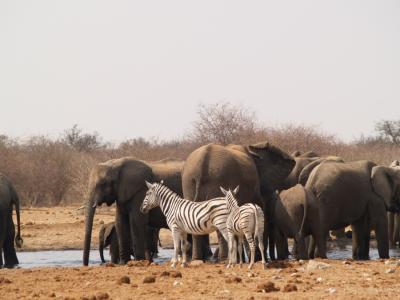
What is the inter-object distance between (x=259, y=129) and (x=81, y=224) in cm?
1874

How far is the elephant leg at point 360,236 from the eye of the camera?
1795 cm

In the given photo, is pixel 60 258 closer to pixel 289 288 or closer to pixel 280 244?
pixel 280 244

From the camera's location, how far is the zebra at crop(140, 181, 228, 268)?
14.4 meters

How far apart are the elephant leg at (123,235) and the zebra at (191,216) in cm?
329

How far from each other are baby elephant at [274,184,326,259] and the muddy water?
3.68 metres

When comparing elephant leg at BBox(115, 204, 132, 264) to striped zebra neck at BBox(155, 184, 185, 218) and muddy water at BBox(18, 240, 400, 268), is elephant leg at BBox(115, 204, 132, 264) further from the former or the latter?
striped zebra neck at BBox(155, 184, 185, 218)

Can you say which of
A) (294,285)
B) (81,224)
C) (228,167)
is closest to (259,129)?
(81,224)

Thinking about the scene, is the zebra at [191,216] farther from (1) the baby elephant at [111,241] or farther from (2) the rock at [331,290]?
(1) the baby elephant at [111,241]

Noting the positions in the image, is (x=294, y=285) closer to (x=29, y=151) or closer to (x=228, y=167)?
(x=228, y=167)

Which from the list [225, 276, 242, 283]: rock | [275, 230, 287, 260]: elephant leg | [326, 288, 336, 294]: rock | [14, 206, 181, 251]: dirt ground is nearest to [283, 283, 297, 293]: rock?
[326, 288, 336, 294]: rock

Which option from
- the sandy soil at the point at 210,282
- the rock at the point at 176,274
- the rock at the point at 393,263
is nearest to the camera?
the sandy soil at the point at 210,282

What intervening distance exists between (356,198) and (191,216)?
4.37 m

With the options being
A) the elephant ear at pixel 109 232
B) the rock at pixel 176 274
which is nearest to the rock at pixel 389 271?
the rock at pixel 176 274

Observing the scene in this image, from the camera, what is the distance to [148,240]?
19.5 meters
